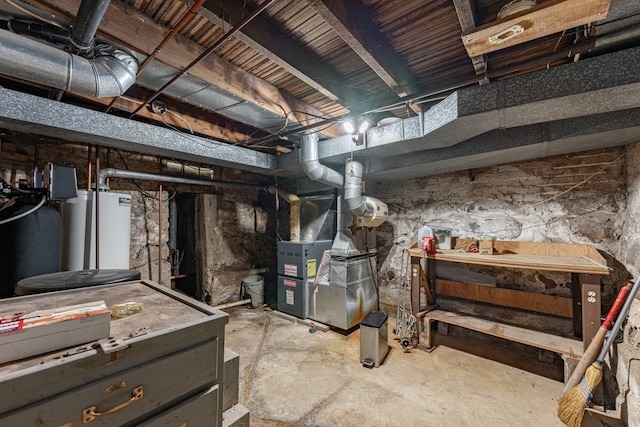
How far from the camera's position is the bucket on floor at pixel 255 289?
4.01m

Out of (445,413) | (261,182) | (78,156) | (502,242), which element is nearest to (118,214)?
(78,156)

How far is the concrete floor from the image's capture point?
179 centimetres

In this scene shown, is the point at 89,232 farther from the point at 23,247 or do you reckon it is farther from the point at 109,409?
the point at 109,409

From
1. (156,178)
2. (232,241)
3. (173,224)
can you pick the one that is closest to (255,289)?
(232,241)

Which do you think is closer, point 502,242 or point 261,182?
point 502,242

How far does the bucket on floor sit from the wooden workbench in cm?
225

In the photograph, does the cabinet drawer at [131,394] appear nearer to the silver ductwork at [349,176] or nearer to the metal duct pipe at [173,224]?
the silver ductwork at [349,176]

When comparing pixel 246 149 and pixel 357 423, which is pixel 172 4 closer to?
pixel 246 149

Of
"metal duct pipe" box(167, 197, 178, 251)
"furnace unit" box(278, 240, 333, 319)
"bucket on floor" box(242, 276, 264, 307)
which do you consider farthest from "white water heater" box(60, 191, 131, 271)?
"bucket on floor" box(242, 276, 264, 307)

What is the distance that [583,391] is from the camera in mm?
1767

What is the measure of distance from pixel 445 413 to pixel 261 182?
3.71 m

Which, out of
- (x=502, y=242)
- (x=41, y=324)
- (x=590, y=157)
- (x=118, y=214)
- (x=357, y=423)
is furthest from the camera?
(x=502, y=242)

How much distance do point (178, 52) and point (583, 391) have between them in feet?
10.9

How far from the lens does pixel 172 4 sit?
139 centimetres
